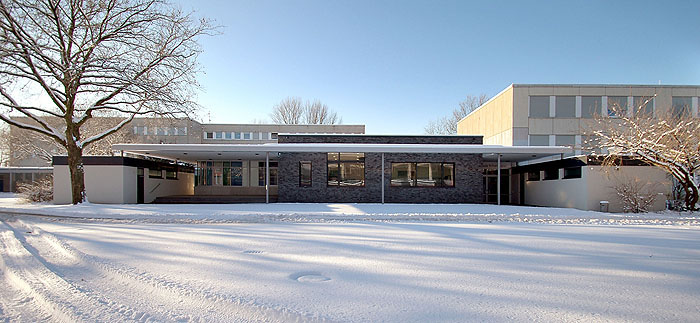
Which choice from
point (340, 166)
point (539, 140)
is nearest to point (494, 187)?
point (539, 140)

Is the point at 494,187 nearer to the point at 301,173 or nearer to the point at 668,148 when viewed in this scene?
the point at 668,148

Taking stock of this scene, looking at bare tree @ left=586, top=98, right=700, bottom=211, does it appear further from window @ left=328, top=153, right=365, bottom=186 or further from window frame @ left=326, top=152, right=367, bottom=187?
window @ left=328, top=153, right=365, bottom=186

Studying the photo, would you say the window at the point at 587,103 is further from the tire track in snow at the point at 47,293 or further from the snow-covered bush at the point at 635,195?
the tire track in snow at the point at 47,293

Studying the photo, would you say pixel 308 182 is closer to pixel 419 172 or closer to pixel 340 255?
pixel 419 172

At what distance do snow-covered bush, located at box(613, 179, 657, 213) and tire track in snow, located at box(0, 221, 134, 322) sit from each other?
1777 centimetres

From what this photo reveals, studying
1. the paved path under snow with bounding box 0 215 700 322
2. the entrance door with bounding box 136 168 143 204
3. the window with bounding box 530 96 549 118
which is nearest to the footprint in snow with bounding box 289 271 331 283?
the paved path under snow with bounding box 0 215 700 322

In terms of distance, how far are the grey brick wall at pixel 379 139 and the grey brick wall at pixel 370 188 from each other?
2.53 m

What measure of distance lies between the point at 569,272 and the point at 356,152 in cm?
1243

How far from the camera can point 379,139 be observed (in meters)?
20.9

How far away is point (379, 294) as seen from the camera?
14.3 feet

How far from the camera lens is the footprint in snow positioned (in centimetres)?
488

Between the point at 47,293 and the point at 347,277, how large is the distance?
141 inches

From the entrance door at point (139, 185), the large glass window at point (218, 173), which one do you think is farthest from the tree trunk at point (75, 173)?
the large glass window at point (218, 173)

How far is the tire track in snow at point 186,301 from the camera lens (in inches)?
142
